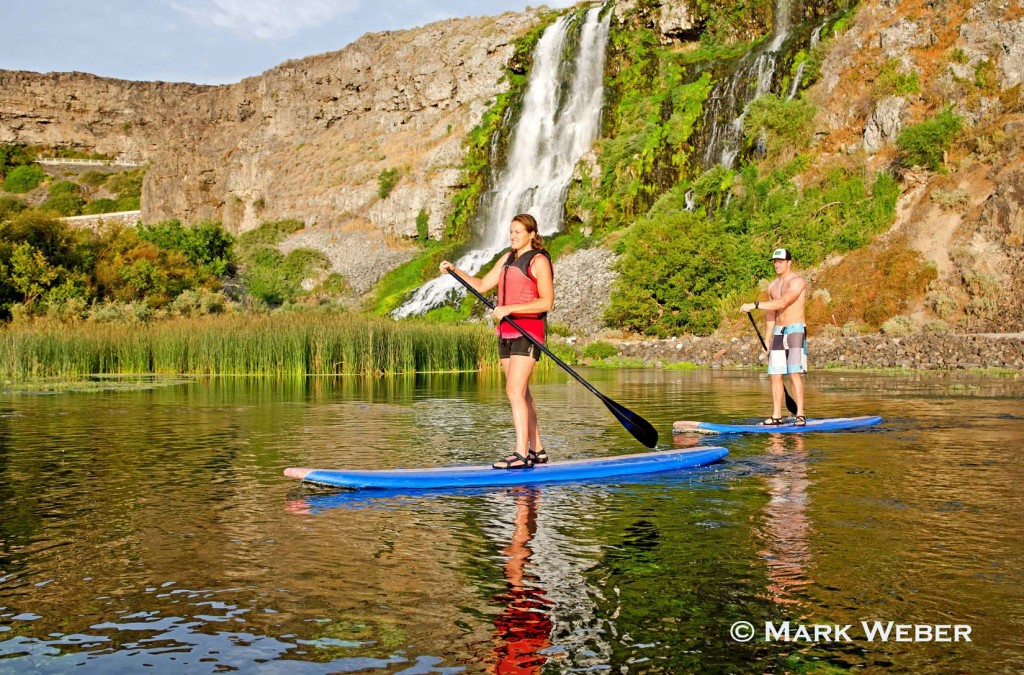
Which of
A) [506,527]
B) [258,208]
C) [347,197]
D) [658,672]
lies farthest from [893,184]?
[258,208]

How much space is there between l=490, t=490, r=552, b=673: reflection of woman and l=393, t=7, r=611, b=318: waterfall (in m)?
43.7

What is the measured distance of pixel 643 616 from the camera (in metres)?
4.45

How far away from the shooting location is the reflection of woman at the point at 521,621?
3906 mm

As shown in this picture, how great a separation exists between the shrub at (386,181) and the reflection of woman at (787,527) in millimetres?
57786

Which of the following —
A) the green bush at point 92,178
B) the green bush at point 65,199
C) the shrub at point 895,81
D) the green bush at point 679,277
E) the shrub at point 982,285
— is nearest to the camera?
the shrub at point 982,285

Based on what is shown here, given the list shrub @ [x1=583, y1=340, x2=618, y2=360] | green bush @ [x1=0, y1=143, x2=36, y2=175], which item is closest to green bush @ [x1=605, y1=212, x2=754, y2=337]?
shrub @ [x1=583, y1=340, x2=618, y2=360]

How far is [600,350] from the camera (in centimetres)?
3216

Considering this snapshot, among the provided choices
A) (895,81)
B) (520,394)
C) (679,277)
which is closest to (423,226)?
(679,277)

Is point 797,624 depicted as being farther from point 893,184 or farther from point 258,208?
point 258,208

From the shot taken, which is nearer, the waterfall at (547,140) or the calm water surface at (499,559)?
the calm water surface at (499,559)

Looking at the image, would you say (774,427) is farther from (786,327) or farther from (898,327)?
(898,327)

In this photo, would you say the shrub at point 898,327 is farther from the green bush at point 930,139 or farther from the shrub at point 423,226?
the shrub at point 423,226

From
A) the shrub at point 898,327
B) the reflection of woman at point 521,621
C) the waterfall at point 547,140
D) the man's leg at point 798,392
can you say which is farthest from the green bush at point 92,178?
the reflection of woman at point 521,621

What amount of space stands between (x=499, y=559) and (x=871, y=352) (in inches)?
883
